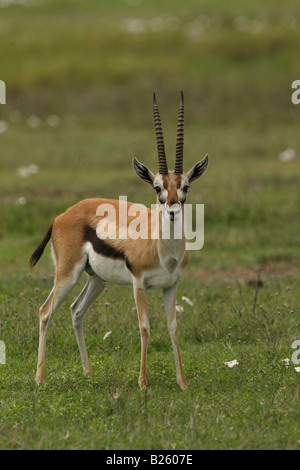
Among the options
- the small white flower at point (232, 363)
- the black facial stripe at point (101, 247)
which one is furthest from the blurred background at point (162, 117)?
the small white flower at point (232, 363)

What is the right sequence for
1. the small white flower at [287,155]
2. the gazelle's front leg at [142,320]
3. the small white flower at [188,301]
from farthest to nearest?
the small white flower at [287,155] → the small white flower at [188,301] → the gazelle's front leg at [142,320]

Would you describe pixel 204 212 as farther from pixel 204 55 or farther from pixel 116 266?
pixel 204 55

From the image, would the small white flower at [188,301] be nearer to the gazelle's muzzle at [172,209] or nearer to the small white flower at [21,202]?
the gazelle's muzzle at [172,209]

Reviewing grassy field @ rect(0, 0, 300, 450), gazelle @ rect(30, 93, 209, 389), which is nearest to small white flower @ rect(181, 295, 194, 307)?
grassy field @ rect(0, 0, 300, 450)

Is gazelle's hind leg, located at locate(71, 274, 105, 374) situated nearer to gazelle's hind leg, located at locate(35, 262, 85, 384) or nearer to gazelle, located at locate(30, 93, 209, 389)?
gazelle, located at locate(30, 93, 209, 389)

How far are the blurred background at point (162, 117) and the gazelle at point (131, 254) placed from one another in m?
3.98

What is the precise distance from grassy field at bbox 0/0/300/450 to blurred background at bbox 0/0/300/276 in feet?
0.19

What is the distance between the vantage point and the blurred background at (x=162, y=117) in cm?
1367

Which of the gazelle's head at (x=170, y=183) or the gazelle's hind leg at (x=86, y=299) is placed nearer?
the gazelle's head at (x=170, y=183)

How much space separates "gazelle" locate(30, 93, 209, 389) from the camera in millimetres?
6613

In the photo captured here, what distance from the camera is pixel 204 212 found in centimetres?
1388

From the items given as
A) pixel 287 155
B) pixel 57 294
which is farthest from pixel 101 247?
pixel 287 155

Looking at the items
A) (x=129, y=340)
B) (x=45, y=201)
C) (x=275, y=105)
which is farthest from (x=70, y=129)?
(x=129, y=340)
